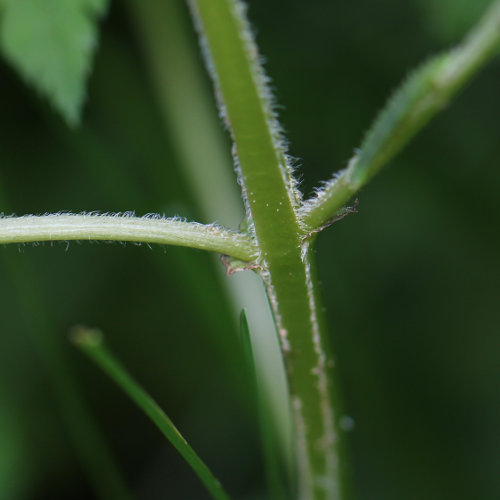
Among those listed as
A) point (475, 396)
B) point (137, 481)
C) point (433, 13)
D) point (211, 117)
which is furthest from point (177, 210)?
point (475, 396)

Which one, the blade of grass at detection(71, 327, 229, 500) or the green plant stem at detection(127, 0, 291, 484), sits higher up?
the green plant stem at detection(127, 0, 291, 484)

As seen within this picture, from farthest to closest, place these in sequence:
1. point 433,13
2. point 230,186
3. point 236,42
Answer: point 230,186 < point 433,13 < point 236,42

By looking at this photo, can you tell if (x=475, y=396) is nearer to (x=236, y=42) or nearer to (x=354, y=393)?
(x=354, y=393)

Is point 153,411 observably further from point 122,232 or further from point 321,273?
point 321,273

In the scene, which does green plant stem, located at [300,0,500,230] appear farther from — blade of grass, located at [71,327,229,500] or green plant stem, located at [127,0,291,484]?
green plant stem, located at [127,0,291,484]

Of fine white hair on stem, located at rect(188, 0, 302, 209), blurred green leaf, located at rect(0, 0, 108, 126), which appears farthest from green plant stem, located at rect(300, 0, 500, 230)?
blurred green leaf, located at rect(0, 0, 108, 126)

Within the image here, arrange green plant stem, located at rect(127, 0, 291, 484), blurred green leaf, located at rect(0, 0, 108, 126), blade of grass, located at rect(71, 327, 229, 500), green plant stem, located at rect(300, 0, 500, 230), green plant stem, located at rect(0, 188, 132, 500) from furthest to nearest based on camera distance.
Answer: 1. green plant stem, located at rect(127, 0, 291, 484)
2. green plant stem, located at rect(0, 188, 132, 500)
3. blurred green leaf, located at rect(0, 0, 108, 126)
4. blade of grass, located at rect(71, 327, 229, 500)
5. green plant stem, located at rect(300, 0, 500, 230)

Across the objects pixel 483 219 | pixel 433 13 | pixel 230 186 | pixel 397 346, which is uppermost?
pixel 433 13
